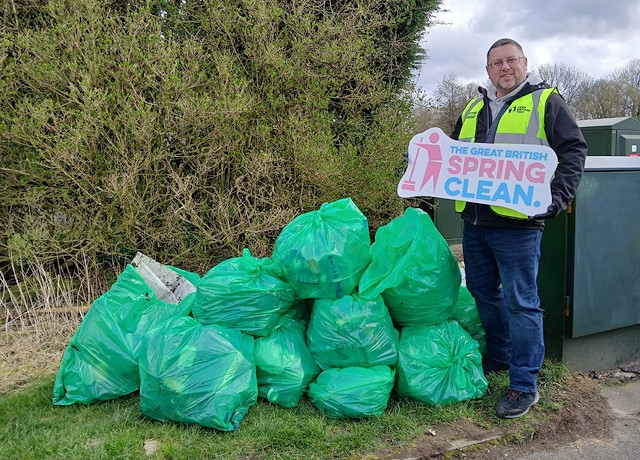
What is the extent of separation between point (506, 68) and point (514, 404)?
5.43ft

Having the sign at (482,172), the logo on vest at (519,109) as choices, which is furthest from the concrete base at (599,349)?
the logo on vest at (519,109)

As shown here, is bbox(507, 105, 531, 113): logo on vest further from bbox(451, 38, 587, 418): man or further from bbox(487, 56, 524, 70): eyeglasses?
bbox(487, 56, 524, 70): eyeglasses

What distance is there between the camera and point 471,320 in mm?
3209

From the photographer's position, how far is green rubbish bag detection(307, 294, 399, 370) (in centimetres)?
271

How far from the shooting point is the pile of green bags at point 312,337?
8.62 ft

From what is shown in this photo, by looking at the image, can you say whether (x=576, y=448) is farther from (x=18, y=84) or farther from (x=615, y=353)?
(x=18, y=84)

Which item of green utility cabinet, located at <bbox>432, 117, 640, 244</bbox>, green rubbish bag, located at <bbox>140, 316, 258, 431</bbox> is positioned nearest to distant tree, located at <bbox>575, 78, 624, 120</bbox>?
green utility cabinet, located at <bbox>432, 117, 640, 244</bbox>

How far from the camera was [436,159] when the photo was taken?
2.91 meters

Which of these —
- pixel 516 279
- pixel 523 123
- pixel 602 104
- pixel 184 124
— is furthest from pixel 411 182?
pixel 602 104

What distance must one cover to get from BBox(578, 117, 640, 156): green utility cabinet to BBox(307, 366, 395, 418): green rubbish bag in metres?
3.51

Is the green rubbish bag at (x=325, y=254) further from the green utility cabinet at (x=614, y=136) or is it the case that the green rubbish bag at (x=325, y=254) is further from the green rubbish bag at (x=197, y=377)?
the green utility cabinet at (x=614, y=136)

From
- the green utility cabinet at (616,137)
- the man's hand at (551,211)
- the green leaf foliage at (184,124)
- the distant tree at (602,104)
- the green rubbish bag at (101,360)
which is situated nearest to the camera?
the man's hand at (551,211)

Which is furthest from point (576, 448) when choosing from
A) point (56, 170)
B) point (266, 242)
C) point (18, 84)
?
point (18, 84)

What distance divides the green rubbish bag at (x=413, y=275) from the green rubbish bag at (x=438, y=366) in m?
0.09
